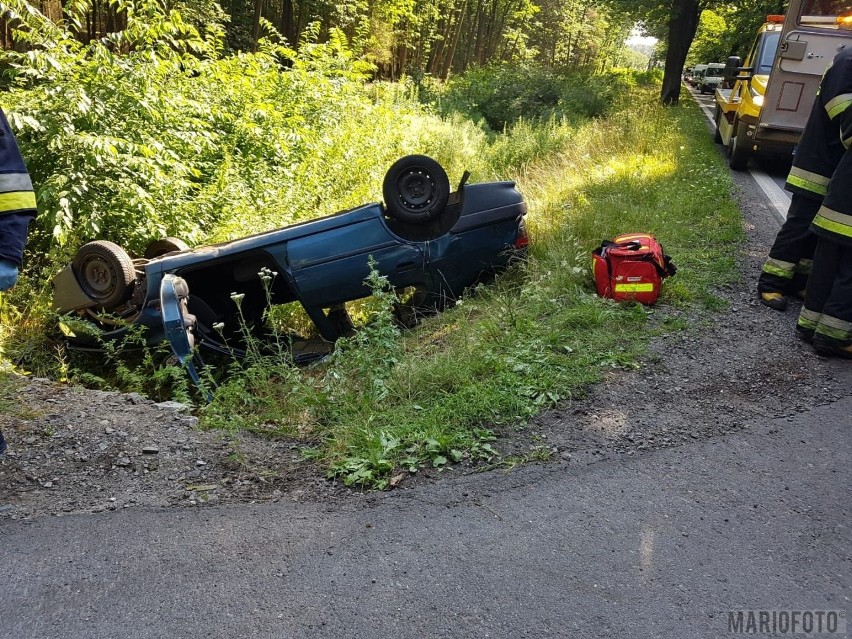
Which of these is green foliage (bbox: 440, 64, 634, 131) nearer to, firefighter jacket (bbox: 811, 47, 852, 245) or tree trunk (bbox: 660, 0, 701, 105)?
tree trunk (bbox: 660, 0, 701, 105)

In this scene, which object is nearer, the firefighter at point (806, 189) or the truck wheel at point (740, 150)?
the firefighter at point (806, 189)

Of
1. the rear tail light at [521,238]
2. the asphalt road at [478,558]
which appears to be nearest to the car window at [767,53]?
the rear tail light at [521,238]

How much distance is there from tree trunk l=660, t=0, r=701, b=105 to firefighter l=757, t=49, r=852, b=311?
1620 centimetres

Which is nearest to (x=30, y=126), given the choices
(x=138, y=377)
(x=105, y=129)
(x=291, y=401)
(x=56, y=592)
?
(x=105, y=129)

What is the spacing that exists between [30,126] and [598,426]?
5.77 meters

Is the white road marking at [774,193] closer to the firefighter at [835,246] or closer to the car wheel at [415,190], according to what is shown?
the firefighter at [835,246]

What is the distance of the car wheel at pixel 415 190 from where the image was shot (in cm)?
536

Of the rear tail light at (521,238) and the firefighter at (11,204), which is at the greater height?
the firefighter at (11,204)

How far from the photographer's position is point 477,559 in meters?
2.34

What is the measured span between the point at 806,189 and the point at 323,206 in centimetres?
596

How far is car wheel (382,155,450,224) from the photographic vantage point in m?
5.36

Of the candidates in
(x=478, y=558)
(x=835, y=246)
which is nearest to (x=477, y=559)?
(x=478, y=558)

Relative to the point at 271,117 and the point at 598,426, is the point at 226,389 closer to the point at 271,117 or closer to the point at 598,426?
the point at 598,426

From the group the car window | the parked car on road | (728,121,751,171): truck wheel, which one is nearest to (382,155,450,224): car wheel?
(728,121,751,171): truck wheel
